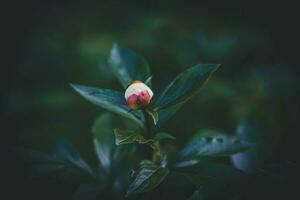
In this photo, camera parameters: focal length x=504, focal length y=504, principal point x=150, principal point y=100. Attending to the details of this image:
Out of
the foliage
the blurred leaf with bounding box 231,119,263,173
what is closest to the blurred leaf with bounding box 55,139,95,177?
the foliage

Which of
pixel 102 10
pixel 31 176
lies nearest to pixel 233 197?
pixel 31 176

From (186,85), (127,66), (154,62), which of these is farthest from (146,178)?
(154,62)

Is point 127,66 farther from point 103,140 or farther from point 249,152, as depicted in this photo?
point 249,152

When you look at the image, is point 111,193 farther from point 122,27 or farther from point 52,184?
point 122,27

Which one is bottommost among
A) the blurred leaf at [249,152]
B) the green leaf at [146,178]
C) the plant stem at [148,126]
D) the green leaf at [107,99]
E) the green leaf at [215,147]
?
the blurred leaf at [249,152]

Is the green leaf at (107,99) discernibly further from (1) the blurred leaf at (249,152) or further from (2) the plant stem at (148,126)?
(1) the blurred leaf at (249,152)

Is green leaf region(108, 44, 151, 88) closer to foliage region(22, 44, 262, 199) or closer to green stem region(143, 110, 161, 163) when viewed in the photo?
foliage region(22, 44, 262, 199)

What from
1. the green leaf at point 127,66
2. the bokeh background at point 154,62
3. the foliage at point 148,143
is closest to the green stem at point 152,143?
the foliage at point 148,143
